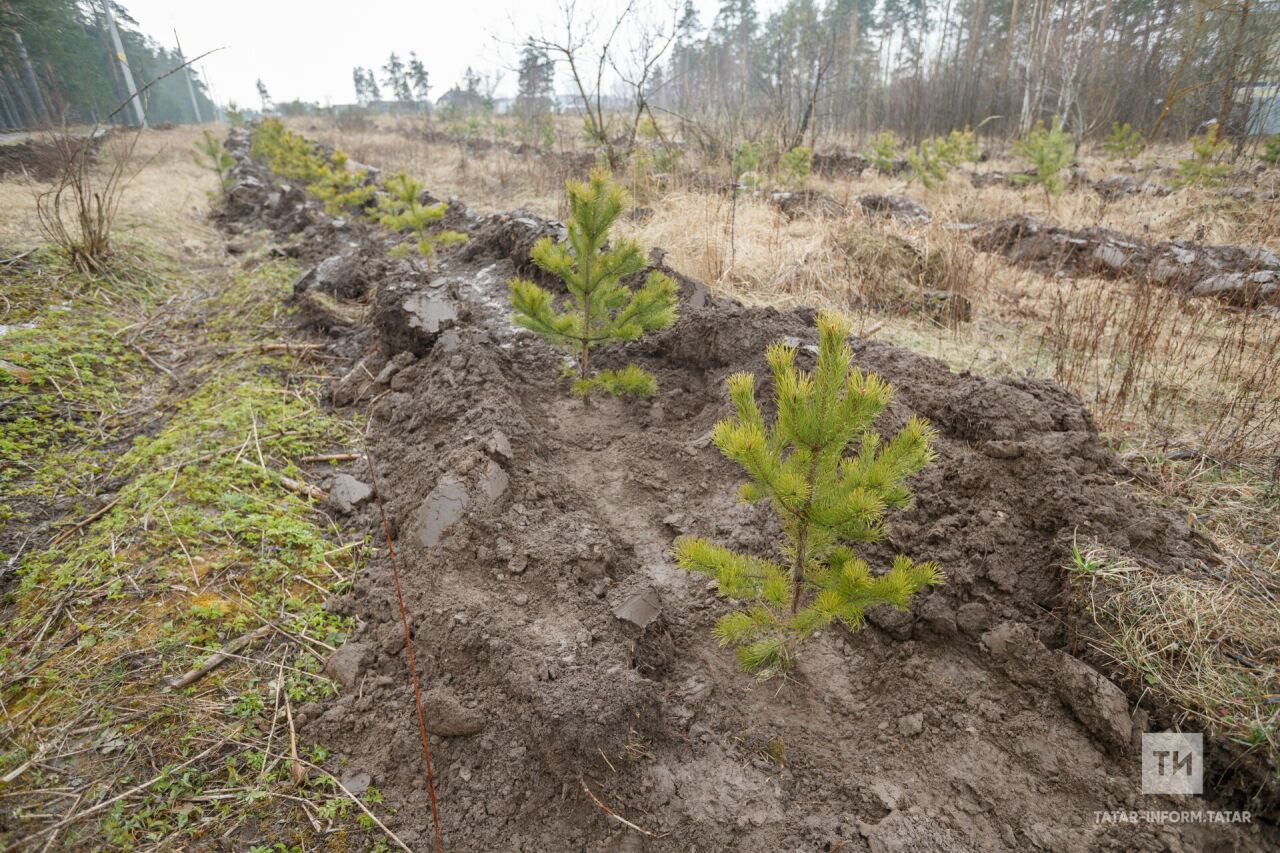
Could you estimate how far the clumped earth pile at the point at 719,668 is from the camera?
161cm

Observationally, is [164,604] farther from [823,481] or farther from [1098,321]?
[1098,321]

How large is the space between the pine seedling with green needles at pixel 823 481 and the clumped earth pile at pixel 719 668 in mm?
401

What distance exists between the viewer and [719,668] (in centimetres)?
212

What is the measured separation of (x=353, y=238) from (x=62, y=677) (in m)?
7.31

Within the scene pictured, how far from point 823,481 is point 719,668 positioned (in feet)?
3.02

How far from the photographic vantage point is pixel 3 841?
4.68 ft

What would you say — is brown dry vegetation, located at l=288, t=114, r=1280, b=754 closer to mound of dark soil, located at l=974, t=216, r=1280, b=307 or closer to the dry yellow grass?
mound of dark soil, located at l=974, t=216, r=1280, b=307

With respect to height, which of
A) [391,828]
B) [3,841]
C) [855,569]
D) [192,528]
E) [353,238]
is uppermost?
[353,238]

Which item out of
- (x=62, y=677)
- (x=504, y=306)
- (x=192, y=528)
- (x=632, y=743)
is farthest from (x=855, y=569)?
(x=504, y=306)

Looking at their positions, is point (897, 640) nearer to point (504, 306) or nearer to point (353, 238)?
point (504, 306)

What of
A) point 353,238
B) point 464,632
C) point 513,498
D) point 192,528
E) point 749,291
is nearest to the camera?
point 464,632

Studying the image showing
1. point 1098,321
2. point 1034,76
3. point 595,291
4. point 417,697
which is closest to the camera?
point 417,697

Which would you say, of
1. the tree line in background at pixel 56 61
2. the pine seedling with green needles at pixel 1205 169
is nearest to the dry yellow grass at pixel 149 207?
the tree line in background at pixel 56 61

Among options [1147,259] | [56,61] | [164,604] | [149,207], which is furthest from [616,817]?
[56,61]
